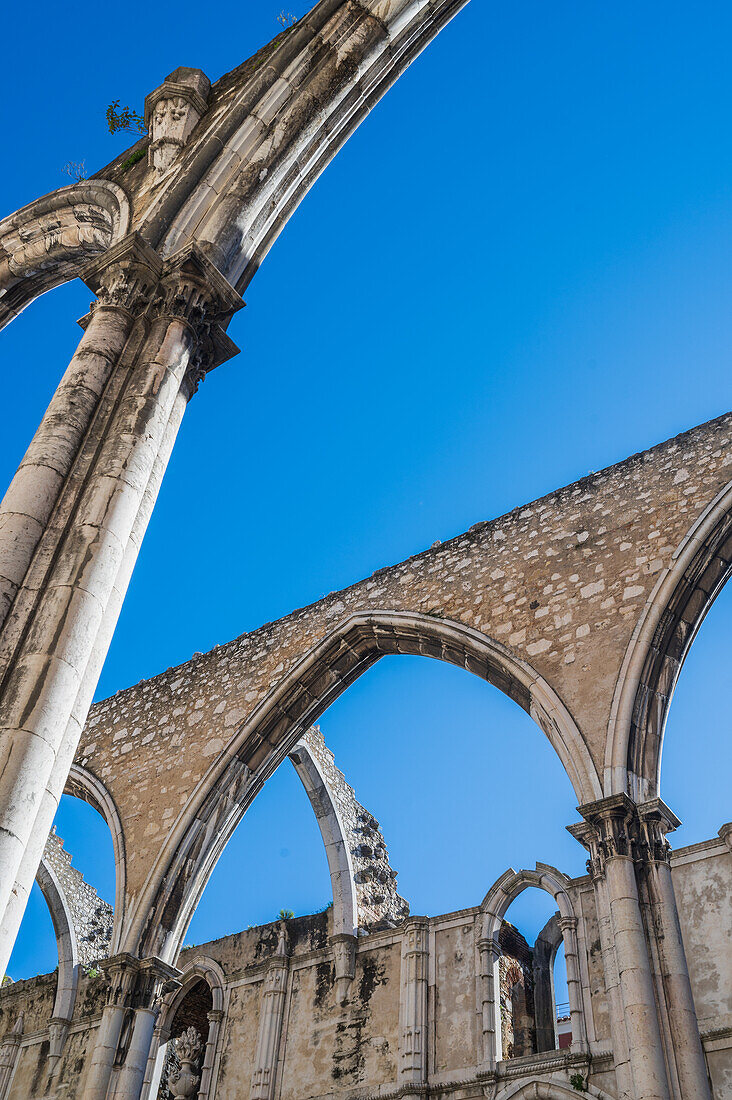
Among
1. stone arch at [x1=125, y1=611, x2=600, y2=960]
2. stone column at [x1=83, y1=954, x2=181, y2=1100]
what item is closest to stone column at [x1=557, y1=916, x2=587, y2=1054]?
stone arch at [x1=125, y1=611, x2=600, y2=960]

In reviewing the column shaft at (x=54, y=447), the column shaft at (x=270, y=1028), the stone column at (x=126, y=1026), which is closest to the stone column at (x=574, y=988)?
the column shaft at (x=270, y=1028)

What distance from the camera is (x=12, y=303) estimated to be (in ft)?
19.9

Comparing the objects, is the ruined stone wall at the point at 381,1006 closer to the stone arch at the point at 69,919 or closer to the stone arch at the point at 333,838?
the stone arch at the point at 69,919

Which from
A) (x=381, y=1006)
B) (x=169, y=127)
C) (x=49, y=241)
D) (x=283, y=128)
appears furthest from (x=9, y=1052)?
(x=283, y=128)

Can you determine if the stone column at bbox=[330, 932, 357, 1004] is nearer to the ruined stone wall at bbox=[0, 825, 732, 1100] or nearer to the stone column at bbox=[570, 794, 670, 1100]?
the ruined stone wall at bbox=[0, 825, 732, 1100]

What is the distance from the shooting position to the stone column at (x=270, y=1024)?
8.85m

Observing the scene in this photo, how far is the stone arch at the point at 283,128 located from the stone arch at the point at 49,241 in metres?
0.99

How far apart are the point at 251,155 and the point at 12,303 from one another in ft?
6.42

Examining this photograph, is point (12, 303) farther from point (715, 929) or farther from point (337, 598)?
point (715, 929)

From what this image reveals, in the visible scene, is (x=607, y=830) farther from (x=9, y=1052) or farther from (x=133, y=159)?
(x=9, y=1052)

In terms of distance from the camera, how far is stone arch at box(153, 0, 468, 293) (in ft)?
15.8

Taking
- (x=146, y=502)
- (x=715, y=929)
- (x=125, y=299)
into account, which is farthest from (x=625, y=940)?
(x=125, y=299)

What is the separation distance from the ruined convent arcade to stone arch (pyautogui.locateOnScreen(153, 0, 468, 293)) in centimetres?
1

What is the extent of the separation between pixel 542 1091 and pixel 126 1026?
340 centimetres
